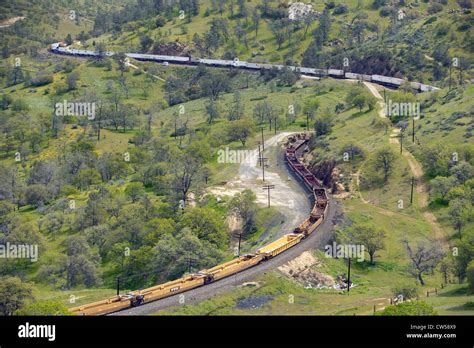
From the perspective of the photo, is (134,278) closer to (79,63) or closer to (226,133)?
(226,133)

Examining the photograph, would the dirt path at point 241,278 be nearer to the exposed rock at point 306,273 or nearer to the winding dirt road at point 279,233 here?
the winding dirt road at point 279,233

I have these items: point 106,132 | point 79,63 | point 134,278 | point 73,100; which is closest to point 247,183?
point 134,278

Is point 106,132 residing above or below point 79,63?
below

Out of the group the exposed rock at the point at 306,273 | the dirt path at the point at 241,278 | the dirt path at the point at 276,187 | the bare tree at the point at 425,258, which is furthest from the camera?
the dirt path at the point at 276,187

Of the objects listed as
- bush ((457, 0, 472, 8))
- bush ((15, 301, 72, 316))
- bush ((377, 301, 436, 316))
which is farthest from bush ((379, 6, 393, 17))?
bush ((15, 301, 72, 316))

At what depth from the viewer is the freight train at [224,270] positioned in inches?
2337

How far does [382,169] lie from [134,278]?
35.4 meters

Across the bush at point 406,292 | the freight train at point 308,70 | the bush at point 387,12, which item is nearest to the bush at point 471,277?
the bush at point 406,292

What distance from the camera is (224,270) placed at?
67438 millimetres

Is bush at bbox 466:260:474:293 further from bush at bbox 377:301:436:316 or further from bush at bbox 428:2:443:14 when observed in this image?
bush at bbox 428:2:443:14

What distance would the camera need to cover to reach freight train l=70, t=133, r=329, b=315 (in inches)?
2337

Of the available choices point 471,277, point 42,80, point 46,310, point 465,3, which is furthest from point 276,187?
point 465,3

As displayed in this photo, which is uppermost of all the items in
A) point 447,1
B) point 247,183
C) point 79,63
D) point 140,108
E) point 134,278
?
point 447,1
